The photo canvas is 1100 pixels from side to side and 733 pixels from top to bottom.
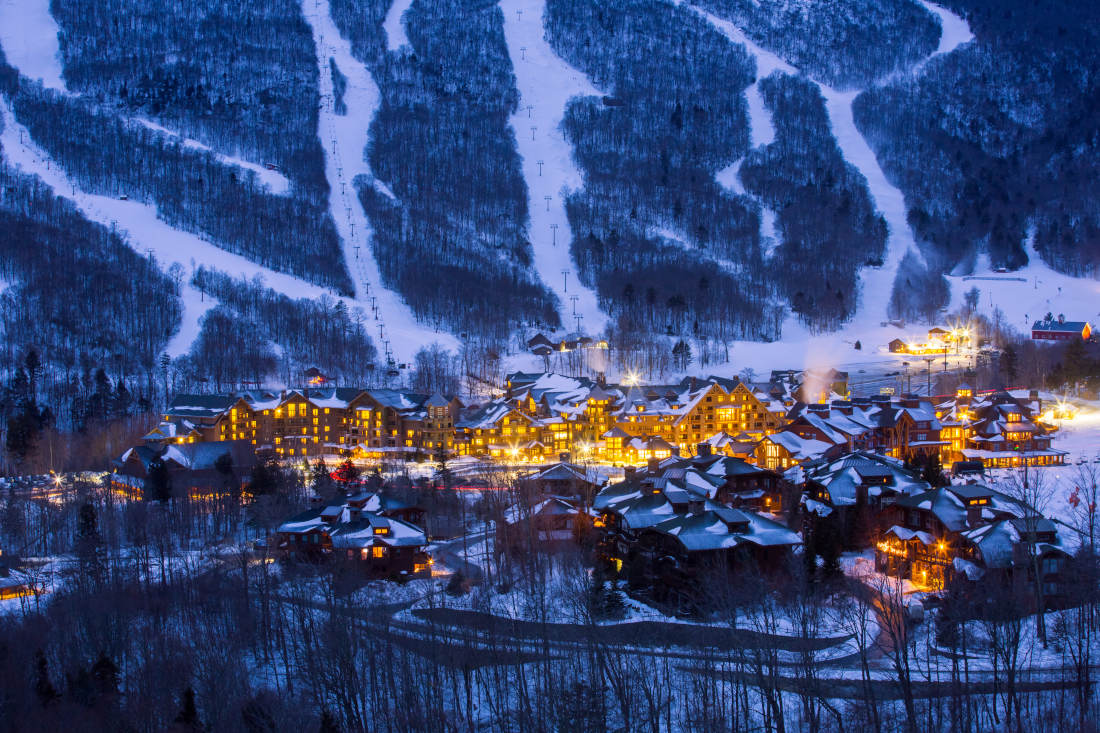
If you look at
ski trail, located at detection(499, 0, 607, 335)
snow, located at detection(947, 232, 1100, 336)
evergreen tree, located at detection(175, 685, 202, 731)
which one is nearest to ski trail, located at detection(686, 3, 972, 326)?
snow, located at detection(947, 232, 1100, 336)

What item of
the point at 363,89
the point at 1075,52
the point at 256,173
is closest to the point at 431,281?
the point at 256,173

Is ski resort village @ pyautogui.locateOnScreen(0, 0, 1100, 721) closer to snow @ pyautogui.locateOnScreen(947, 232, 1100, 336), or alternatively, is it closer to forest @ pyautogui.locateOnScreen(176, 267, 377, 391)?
forest @ pyautogui.locateOnScreen(176, 267, 377, 391)

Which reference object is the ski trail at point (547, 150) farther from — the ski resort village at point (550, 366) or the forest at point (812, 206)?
the forest at point (812, 206)

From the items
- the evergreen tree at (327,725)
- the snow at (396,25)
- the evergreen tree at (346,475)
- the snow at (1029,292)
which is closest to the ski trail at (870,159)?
the snow at (1029,292)

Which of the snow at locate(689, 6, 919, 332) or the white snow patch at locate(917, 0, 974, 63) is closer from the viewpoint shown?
the snow at locate(689, 6, 919, 332)

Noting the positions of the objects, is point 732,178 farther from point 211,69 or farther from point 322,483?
point 322,483

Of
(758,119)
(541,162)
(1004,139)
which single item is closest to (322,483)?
(541,162)
